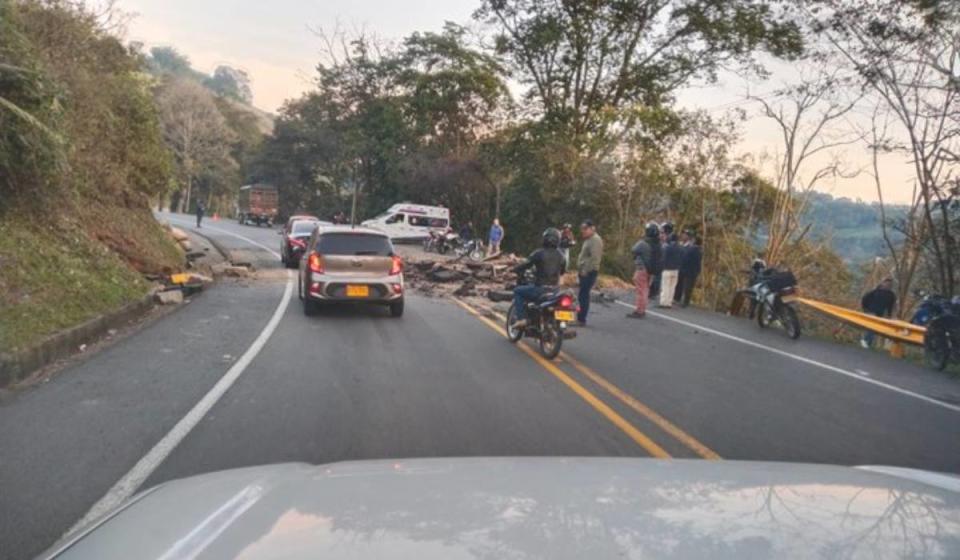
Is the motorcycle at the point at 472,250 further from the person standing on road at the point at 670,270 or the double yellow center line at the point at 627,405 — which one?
the double yellow center line at the point at 627,405

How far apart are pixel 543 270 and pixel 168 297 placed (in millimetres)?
7590

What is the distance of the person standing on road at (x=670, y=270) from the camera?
55.3 feet

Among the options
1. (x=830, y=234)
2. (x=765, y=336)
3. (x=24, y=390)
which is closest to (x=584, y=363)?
(x=765, y=336)

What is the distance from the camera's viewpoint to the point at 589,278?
1360cm

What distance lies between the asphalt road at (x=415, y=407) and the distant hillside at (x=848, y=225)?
627 inches

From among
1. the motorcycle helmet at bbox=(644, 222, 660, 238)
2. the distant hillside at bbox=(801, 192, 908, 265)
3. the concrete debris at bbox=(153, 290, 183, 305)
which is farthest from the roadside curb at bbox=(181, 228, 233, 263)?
the distant hillside at bbox=(801, 192, 908, 265)

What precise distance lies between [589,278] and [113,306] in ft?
26.3

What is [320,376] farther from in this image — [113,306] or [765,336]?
[765,336]

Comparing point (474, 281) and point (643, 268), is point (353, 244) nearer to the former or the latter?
point (643, 268)

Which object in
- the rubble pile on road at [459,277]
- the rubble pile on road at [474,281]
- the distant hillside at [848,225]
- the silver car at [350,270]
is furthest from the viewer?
the distant hillside at [848,225]

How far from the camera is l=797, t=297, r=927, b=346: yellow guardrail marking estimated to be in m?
11.8

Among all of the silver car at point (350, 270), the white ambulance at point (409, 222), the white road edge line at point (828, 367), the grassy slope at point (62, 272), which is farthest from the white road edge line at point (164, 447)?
the white ambulance at point (409, 222)

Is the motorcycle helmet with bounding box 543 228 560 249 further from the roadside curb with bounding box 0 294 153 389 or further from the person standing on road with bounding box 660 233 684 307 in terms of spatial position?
the person standing on road with bounding box 660 233 684 307

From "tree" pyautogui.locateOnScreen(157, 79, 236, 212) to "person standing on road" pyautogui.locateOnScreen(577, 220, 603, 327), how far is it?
6194 cm
